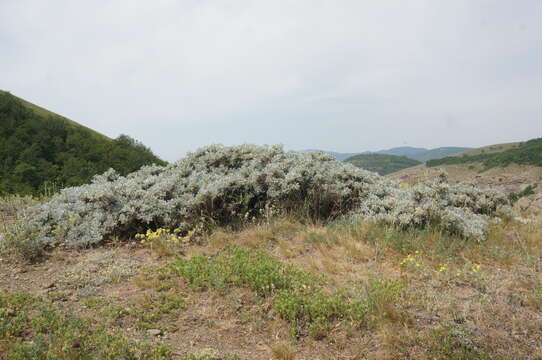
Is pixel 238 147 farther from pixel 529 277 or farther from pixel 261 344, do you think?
pixel 529 277

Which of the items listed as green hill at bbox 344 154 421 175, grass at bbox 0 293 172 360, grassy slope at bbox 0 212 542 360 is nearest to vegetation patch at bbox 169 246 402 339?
grassy slope at bbox 0 212 542 360

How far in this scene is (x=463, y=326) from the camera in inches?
126

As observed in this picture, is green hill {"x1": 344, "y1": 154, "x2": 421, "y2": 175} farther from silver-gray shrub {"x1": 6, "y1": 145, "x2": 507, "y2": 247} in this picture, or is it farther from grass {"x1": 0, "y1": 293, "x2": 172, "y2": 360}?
grass {"x1": 0, "y1": 293, "x2": 172, "y2": 360}

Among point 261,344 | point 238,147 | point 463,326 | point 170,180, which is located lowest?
point 261,344

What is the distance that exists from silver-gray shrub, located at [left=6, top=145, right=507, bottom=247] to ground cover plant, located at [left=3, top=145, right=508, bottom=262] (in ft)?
0.07

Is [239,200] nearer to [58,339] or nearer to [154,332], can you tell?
[154,332]

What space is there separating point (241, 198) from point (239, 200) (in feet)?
0.66

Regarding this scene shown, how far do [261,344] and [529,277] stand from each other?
12.7 feet

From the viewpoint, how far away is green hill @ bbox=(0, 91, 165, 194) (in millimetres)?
11476

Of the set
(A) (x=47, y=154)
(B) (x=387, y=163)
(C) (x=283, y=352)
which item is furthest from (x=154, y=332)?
(B) (x=387, y=163)

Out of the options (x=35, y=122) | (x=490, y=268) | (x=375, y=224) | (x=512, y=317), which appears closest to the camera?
(x=512, y=317)

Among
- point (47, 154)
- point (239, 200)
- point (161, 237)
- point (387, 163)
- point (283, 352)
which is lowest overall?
point (283, 352)

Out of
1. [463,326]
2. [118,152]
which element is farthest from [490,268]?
[118,152]

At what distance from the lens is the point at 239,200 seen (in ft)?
23.3
